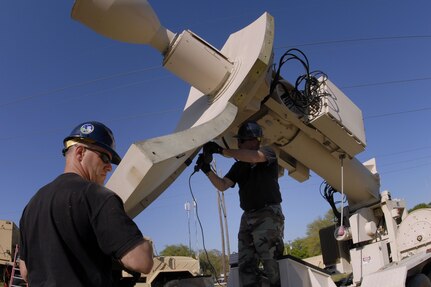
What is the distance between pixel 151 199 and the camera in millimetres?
4340

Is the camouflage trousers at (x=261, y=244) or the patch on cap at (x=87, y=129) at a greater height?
the patch on cap at (x=87, y=129)

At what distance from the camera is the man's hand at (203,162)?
4273 millimetres

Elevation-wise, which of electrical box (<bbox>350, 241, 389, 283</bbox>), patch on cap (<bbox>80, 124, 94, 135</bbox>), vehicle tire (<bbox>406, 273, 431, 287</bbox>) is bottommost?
vehicle tire (<bbox>406, 273, 431, 287</bbox>)

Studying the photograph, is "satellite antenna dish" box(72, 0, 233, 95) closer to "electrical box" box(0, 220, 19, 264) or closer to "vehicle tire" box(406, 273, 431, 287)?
"vehicle tire" box(406, 273, 431, 287)

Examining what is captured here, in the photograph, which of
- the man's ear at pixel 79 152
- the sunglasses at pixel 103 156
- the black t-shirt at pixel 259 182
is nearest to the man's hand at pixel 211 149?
the black t-shirt at pixel 259 182

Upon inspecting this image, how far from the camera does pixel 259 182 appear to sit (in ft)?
14.8

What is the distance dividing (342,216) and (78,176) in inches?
178

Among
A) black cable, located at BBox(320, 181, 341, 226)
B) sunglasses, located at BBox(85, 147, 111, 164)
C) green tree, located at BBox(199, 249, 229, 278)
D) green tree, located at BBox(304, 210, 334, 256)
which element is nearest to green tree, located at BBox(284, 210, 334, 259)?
green tree, located at BBox(304, 210, 334, 256)

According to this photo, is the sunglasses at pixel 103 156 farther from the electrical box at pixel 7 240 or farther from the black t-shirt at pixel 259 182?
the electrical box at pixel 7 240

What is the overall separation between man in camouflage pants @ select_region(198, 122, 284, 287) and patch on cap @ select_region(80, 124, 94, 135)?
79.8 inches

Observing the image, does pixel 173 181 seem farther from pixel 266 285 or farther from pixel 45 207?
pixel 45 207

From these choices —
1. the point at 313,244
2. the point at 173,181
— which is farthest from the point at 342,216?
the point at 313,244

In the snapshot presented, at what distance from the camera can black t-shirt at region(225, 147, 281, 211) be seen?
14.6 feet

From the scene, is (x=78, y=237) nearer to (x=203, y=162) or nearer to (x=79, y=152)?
(x=79, y=152)
